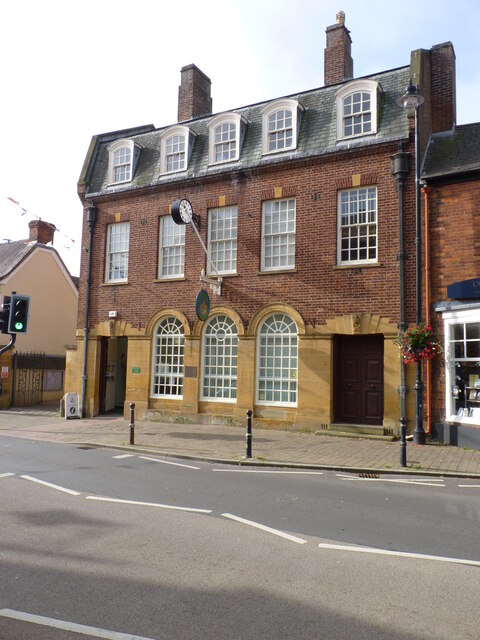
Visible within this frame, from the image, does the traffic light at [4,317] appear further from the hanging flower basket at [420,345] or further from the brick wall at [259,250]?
the hanging flower basket at [420,345]

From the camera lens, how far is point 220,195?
17.4 meters

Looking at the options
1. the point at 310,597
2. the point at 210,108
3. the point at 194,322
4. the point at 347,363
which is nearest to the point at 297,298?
the point at 347,363

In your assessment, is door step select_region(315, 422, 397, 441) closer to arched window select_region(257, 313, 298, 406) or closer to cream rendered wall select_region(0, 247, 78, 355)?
arched window select_region(257, 313, 298, 406)

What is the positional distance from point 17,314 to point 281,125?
10.4 m

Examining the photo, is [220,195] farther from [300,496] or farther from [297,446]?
[300,496]

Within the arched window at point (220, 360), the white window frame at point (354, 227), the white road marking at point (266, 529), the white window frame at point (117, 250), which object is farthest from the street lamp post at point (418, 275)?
the white window frame at point (117, 250)

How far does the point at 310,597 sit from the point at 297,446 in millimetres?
8643

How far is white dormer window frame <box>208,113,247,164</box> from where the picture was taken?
17500 millimetres

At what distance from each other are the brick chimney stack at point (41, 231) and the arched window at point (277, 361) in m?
18.2

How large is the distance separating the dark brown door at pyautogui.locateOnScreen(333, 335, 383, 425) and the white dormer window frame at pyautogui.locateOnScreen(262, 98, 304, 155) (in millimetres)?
6341

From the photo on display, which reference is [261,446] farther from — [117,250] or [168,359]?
[117,250]

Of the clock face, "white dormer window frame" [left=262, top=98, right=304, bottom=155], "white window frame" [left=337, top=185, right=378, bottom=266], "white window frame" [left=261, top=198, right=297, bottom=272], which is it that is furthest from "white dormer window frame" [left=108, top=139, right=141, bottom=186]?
"white window frame" [left=337, top=185, right=378, bottom=266]

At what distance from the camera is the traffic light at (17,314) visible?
34.6 feet

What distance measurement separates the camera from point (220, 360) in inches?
677
